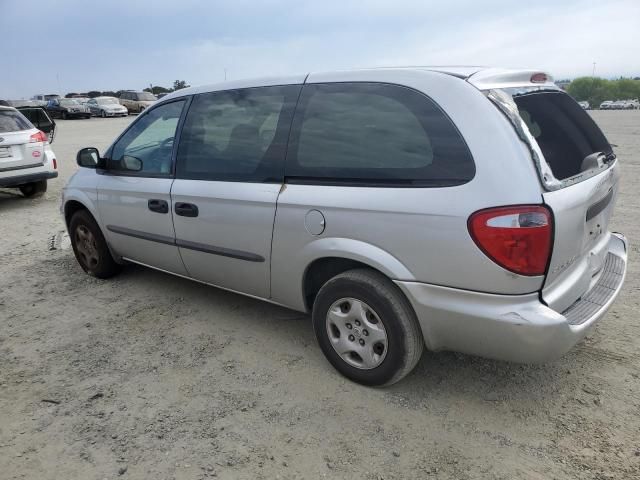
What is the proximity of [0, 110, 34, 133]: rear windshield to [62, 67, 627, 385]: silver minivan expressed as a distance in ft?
19.3

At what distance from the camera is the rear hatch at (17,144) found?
780cm

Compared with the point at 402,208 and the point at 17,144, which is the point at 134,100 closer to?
the point at 17,144

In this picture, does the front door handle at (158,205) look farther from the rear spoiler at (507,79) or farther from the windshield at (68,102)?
the windshield at (68,102)

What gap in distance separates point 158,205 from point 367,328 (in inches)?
74.2

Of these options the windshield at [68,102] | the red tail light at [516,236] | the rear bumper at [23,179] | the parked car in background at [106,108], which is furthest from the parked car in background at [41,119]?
the windshield at [68,102]

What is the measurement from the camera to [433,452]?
2.34 meters

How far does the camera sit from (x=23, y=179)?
8031 millimetres

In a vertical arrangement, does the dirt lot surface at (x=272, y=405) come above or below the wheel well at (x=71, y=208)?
below

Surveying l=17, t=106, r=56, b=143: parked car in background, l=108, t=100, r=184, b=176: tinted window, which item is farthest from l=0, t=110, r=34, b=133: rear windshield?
l=108, t=100, r=184, b=176: tinted window

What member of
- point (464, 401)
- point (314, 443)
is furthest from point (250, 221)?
point (464, 401)

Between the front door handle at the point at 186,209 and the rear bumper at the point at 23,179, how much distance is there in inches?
230

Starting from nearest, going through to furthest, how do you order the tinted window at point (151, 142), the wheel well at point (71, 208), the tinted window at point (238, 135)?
1. the tinted window at point (238, 135)
2. the tinted window at point (151, 142)
3. the wheel well at point (71, 208)

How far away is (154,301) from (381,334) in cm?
225

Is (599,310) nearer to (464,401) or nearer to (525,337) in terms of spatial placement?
(525,337)
